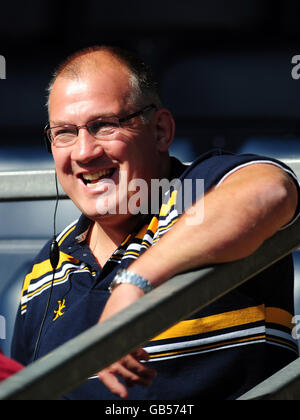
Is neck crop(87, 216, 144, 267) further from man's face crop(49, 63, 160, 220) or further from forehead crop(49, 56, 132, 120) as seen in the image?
forehead crop(49, 56, 132, 120)

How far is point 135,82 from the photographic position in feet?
4.24

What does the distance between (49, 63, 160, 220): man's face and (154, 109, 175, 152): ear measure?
0.10ft

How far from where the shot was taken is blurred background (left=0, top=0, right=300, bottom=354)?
1.96 metres

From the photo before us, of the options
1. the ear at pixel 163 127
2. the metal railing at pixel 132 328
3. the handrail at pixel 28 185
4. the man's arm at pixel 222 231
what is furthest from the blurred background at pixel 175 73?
the metal railing at pixel 132 328

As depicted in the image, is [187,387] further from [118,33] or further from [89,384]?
[118,33]

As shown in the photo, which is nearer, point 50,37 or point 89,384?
point 89,384

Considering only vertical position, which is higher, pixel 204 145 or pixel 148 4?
pixel 148 4

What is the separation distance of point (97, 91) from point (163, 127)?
0.14 m

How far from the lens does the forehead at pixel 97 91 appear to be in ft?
4.16

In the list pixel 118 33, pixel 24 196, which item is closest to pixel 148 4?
pixel 118 33

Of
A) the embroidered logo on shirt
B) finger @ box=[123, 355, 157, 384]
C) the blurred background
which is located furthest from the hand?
the blurred background

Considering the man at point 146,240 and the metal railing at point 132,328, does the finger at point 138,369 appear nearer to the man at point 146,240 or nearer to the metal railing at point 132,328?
the man at point 146,240

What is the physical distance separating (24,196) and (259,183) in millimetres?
733
